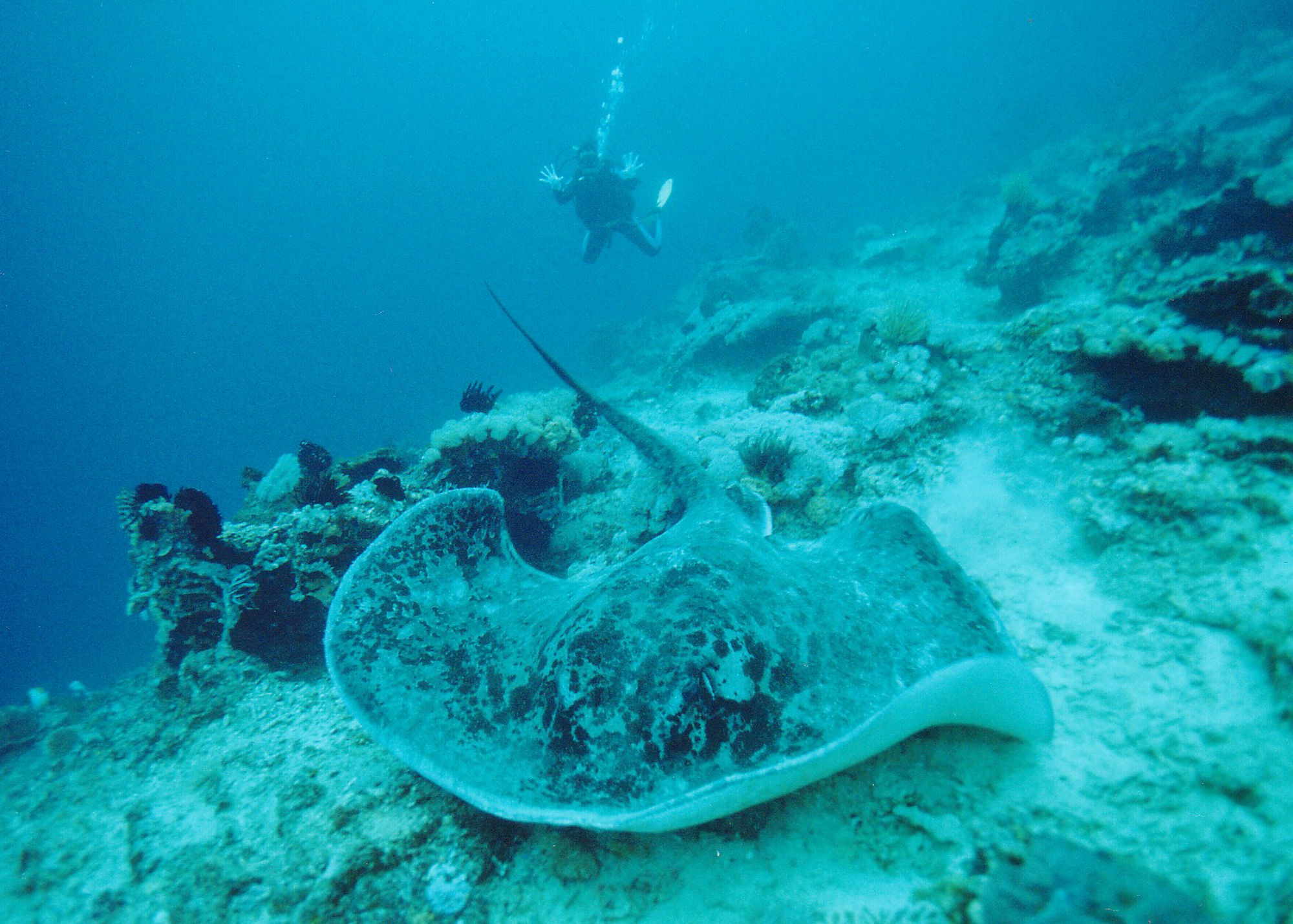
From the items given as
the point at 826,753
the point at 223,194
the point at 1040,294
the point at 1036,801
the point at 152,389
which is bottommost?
the point at 1036,801

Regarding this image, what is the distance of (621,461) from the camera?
713 centimetres

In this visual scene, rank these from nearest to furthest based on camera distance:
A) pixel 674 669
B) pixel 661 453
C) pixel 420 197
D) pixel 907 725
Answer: pixel 907 725 < pixel 674 669 < pixel 661 453 < pixel 420 197

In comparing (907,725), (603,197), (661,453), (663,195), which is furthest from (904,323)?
(603,197)

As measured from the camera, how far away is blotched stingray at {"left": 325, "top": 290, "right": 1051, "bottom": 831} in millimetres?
2053

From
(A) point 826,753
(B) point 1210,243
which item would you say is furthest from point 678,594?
(B) point 1210,243

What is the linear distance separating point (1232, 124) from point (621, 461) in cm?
2284

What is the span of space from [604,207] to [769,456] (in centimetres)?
1477

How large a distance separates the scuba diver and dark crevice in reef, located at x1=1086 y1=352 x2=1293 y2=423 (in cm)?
1406

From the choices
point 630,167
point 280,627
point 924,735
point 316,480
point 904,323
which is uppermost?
point 630,167

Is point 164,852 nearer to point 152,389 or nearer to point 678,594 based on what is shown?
point 678,594

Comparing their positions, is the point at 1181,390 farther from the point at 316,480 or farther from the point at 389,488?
the point at 316,480

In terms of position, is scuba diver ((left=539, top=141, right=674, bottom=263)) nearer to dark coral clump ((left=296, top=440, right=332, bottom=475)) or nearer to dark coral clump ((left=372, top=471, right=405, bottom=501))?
dark coral clump ((left=296, top=440, right=332, bottom=475))

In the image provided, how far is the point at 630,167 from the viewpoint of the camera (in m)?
16.3

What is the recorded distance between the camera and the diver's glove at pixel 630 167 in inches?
642
